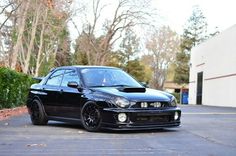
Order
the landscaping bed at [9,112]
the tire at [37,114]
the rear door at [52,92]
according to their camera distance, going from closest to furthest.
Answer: the rear door at [52,92] → the tire at [37,114] → the landscaping bed at [9,112]

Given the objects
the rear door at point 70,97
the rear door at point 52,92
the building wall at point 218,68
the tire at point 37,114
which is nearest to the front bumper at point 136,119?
the rear door at point 70,97

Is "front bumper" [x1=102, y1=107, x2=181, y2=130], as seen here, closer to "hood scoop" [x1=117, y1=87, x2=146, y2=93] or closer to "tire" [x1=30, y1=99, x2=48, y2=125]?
"hood scoop" [x1=117, y1=87, x2=146, y2=93]

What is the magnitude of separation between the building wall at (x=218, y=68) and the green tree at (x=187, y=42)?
2716 cm

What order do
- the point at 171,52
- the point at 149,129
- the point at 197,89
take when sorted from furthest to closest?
the point at 171,52, the point at 197,89, the point at 149,129

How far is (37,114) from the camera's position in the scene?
43.3ft

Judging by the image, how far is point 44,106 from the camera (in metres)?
13.1

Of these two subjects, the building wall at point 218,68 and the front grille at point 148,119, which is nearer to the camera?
the front grille at point 148,119

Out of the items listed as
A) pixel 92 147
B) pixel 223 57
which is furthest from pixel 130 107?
pixel 223 57

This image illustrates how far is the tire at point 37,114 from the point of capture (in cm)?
1303

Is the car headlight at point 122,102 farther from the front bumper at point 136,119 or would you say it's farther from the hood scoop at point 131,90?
the hood scoop at point 131,90

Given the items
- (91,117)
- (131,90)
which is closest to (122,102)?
(131,90)

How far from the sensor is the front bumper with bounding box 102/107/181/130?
1074 cm

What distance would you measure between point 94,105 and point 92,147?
282cm

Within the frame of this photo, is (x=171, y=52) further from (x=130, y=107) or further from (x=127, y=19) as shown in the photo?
(x=130, y=107)
